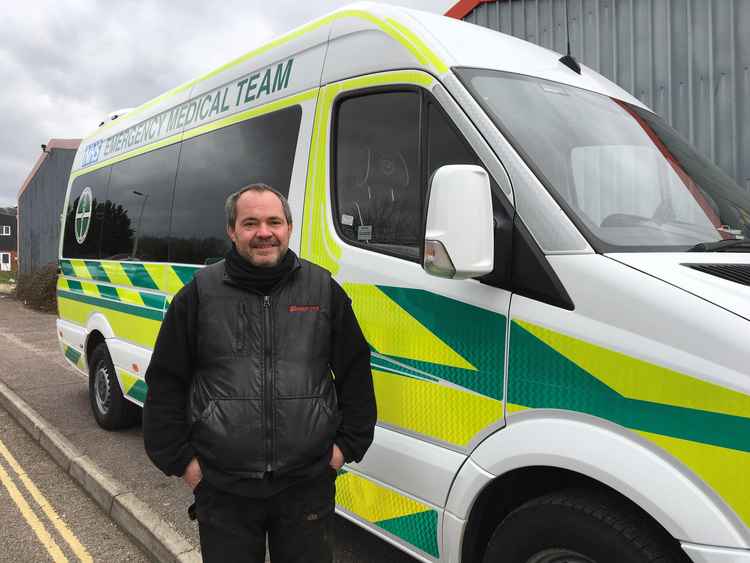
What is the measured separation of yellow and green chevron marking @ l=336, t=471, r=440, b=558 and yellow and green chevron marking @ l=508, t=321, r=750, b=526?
0.65m

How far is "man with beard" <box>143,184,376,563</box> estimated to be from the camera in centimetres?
197

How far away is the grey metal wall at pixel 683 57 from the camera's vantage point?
5.19 meters

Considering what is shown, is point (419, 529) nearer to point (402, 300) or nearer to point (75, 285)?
point (402, 300)

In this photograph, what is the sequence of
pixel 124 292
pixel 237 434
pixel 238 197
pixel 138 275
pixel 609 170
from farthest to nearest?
pixel 124 292, pixel 138 275, pixel 609 170, pixel 238 197, pixel 237 434

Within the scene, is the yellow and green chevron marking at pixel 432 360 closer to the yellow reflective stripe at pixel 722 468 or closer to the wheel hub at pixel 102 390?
the yellow reflective stripe at pixel 722 468

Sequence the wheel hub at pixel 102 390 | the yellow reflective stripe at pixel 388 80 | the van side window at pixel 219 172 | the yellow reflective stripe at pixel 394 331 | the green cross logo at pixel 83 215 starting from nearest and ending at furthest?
the yellow reflective stripe at pixel 394 331 < the yellow reflective stripe at pixel 388 80 < the van side window at pixel 219 172 < the wheel hub at pixel 102 390 < the green cross logo at pixel 83 215

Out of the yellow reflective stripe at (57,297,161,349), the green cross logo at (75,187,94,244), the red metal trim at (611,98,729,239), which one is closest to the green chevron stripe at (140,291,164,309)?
the yellow reflective stripe at (57,297,161,349)

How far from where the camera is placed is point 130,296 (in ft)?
15.5

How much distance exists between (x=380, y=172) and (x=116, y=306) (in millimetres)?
3219

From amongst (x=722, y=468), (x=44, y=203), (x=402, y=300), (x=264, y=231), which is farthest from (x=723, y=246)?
(x=44, y=203)

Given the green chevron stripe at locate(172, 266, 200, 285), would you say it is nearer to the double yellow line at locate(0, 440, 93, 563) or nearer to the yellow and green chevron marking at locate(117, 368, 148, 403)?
the yellow and green chevron marking at locate(117, 368, 148, 403)

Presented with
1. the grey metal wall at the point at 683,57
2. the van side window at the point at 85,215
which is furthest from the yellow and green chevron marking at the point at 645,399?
the van side window at the point at 85,215

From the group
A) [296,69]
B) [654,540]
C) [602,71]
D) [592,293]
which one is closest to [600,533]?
[654,540]

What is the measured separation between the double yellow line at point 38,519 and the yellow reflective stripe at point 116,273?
155 cm
